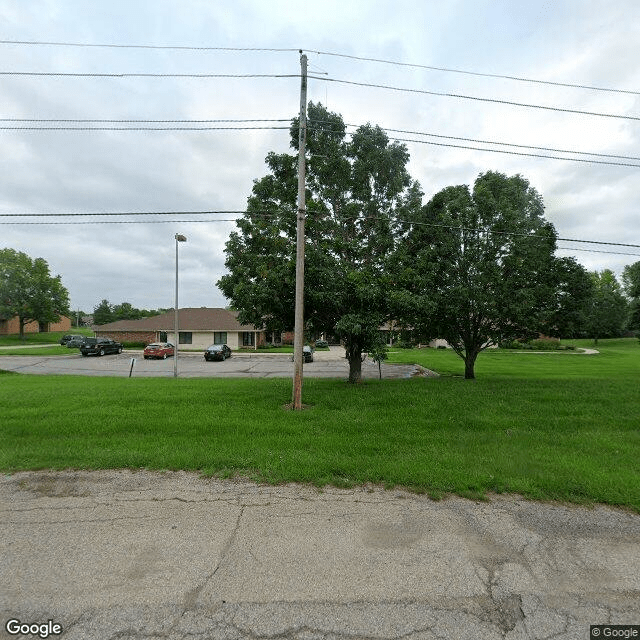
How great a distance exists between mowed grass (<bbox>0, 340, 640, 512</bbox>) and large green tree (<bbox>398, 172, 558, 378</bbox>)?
3567 millimetres

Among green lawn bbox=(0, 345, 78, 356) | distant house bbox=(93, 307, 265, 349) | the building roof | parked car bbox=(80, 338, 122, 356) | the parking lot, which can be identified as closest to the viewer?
the parking lot

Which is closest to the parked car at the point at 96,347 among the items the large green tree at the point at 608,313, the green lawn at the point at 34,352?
the green lawn at the point at 34,352

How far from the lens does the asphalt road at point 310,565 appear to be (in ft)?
7.63

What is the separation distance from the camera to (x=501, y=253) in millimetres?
13055

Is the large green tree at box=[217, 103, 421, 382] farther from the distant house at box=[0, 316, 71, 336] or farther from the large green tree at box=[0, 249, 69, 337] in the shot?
the distant house at box=[0, 316, 71, 336]

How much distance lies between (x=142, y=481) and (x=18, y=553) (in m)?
1.59

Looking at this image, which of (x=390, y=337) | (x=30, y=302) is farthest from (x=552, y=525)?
(x=30, y=302)

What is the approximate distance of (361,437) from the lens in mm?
6293

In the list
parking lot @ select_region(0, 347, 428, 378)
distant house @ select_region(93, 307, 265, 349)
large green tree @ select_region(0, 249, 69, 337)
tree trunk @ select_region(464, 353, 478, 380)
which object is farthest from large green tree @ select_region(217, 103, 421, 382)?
large green tree @ select_region(0, 249, 69, 337)

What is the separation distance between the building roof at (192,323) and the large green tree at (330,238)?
30112 millimetres

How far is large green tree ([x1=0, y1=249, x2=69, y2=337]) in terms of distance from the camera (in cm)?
4831

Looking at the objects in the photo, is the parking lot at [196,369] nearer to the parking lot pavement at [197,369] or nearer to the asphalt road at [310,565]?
the parking lot pavement at [197,369]

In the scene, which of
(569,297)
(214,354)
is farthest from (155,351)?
(569,297)

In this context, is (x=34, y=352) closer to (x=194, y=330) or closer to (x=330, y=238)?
(x=194, y=330)
